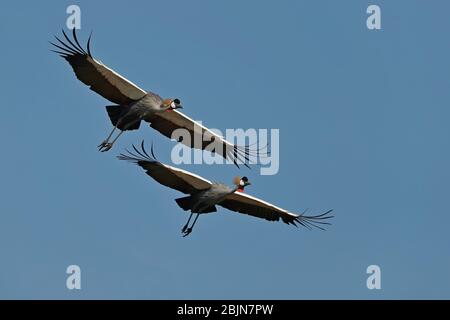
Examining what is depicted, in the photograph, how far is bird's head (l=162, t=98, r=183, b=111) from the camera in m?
52.2

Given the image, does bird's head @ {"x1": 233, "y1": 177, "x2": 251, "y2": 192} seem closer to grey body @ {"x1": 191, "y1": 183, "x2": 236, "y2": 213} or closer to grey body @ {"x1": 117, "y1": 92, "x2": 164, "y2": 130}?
grey body @ {"x1": 191, "y1": 183, "x2": 236, "y2": 213}

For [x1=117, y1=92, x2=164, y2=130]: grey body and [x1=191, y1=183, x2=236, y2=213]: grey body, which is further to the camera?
[x1=117, y1=92, x2=164, y2=130]: grey body

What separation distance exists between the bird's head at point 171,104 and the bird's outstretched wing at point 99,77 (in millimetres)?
762

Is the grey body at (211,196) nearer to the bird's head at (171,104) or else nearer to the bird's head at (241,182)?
the bird's head at (241,182)

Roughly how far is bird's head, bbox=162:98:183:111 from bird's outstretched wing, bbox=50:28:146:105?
0.76 metres

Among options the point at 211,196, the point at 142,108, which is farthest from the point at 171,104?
the point at 211,196

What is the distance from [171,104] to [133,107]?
1.26 m

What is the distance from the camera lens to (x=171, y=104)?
171 ft

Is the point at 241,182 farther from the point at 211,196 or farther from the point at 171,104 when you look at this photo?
the point at 171,104

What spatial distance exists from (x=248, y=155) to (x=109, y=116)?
16.0 feet

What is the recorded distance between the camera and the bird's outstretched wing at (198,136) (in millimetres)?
53531
